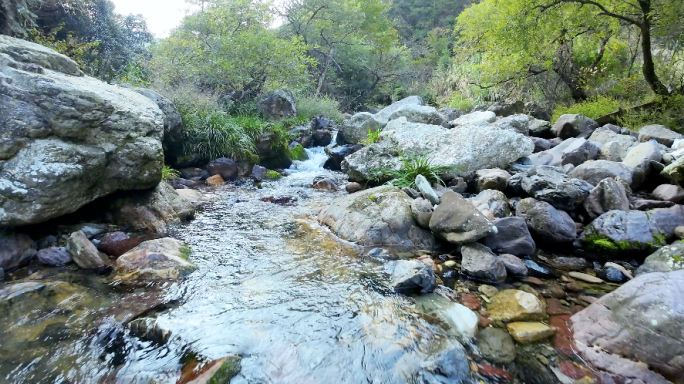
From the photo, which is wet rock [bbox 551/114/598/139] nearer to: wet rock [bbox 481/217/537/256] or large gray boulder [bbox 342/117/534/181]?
large gray boulder [bbox 342/117/534/181]

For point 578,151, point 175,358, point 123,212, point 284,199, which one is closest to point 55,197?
point 123,212

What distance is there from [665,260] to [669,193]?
1933 mm

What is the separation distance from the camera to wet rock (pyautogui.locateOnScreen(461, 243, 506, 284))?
318 cm

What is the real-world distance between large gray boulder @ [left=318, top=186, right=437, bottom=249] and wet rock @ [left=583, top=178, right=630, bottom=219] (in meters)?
2.02

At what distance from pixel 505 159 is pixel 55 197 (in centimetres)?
653

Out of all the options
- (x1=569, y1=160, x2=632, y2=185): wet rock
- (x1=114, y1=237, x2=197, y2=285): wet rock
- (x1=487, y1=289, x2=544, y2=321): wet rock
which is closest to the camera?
(x1=487, y1=289, x2=544, y2=321): wet rock

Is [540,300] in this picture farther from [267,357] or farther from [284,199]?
[284,199]

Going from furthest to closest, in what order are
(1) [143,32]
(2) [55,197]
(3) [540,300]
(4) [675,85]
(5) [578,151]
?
(1) [143,32], (4) [675,85], (5) [578,151], (2) [55,197], (3) [540,300]

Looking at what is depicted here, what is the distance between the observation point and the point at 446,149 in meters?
6.36

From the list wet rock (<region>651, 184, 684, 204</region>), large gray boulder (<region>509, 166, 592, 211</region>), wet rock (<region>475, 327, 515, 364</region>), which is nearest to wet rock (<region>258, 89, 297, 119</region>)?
large gray boulder (<region>509, 166, 592, 211</region>)

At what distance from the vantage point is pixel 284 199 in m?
6.28

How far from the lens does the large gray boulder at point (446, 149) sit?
607cm

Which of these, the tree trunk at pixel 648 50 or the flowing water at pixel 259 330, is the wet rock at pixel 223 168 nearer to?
the flowing water at pixel 259 330

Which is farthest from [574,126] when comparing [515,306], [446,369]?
[446,369]
